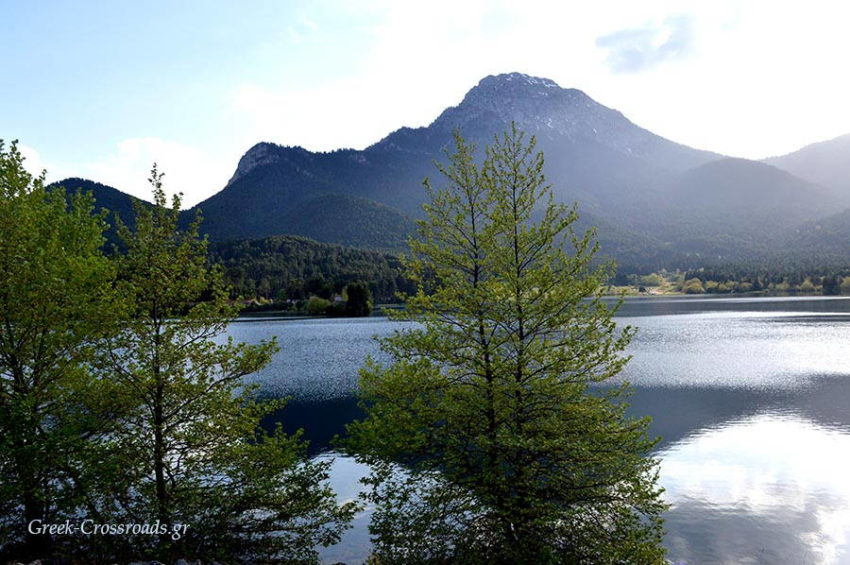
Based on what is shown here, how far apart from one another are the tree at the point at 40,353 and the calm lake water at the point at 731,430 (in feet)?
30.8

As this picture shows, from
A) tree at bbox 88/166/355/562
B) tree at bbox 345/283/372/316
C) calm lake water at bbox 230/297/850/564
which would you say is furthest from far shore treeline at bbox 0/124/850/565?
tree at bbox 345/283/372/316

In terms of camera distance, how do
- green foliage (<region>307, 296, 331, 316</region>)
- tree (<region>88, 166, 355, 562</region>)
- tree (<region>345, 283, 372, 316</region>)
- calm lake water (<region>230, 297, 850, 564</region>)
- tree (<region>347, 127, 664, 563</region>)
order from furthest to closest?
green foliage (<region>307, 296, 331, 316</region>)
tree (<region>345, 283, 372, 316</region>)
calm lake water (<region>230, 297, 850, 564</region>)
tree (<region>88, 166, 355, 562</region>)
tree (<region>347, 127, 664, 563</region>)

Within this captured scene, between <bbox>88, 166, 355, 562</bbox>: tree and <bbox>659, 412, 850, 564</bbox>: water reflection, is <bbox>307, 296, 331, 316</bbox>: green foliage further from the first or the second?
<bbox>88, 166, 355, 562</bbox>: tree

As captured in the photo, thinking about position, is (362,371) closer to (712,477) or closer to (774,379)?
(712,477)

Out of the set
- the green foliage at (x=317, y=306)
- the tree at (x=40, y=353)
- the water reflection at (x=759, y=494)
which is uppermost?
the tree at (x=40, y=353)

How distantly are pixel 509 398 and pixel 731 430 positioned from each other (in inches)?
1200

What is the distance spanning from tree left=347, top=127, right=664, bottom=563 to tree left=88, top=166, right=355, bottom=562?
3.15 metres

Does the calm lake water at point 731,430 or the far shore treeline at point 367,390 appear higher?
the far shore treeline at point 367,390

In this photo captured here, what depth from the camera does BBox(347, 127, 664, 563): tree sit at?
1255 centimetres

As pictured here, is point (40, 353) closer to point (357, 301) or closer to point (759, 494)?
point (759, 494)

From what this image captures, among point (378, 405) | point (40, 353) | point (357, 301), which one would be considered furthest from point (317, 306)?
point (378, 405)

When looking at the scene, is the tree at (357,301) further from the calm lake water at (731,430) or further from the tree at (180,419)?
the tree at (180,419)

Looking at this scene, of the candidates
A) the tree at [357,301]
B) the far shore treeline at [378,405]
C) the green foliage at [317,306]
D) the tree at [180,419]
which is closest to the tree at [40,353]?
the far shore treeline at [378,405]

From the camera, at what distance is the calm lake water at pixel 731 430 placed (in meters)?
21.0
